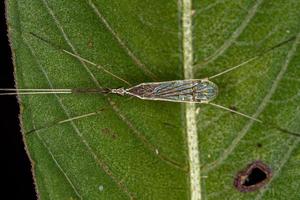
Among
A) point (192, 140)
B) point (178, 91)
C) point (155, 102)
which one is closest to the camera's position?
point (192, 140)

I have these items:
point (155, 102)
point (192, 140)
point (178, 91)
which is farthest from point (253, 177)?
point (155, 102)

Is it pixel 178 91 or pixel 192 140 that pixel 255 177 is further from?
pixel 178 91

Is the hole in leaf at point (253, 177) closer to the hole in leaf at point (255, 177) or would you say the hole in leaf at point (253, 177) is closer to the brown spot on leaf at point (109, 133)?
the hole in leaf at point (255, 177)

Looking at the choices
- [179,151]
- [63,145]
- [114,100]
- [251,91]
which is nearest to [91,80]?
[114,100]

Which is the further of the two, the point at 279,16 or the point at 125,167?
the point at 125,167

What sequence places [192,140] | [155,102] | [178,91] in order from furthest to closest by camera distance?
[155,102], [178,91], [192,140]

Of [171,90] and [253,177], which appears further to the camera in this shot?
[171,90]

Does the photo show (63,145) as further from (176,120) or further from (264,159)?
(264,159)
